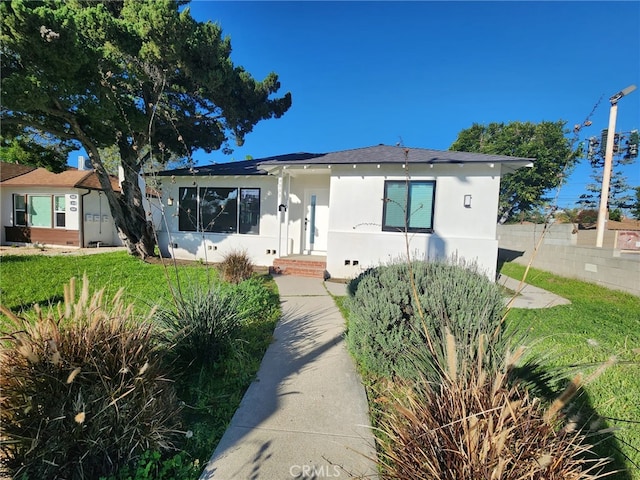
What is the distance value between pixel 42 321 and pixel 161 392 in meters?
0.96

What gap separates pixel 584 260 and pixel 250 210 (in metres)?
11.2

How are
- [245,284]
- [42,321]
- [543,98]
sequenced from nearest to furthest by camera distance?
[42,321]
[245,284]
[543,98]

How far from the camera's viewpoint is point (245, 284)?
5.66 meters

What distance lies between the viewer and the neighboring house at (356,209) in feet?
26.2

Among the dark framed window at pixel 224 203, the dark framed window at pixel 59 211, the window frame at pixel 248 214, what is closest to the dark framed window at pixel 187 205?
the dark framed window at pixel 224 203

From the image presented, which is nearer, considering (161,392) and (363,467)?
(363,467)

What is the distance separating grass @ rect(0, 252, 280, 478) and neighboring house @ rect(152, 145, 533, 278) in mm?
1619

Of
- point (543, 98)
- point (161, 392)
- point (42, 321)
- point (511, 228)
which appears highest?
point (543, 98)

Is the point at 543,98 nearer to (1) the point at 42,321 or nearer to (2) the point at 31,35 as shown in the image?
(1) the point at 42,321

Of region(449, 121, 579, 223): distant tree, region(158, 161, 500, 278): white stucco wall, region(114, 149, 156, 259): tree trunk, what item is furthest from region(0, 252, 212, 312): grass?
region(449, 121, 579, 223): distant tree

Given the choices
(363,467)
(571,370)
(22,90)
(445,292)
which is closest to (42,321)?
(363,467)

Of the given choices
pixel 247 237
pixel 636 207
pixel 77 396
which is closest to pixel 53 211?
pixel 247 237

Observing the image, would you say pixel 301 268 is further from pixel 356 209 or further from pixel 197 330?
pixel 197 330

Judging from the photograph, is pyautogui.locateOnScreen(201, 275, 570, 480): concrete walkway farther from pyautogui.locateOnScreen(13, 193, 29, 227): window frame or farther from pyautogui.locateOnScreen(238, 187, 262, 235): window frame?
pyautogui.locateOnScreen(13, 193, 29, 227): window frame
